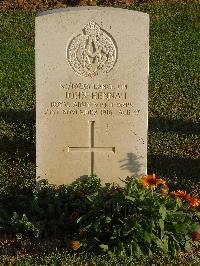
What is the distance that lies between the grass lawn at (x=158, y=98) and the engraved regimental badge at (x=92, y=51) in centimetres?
144

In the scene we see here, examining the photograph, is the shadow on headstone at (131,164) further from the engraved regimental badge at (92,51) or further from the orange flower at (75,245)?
the orange flower at (75,245)

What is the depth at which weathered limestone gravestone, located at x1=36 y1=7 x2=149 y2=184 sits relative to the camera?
5.50 metres

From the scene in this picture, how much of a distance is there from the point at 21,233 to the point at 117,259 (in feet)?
2.87

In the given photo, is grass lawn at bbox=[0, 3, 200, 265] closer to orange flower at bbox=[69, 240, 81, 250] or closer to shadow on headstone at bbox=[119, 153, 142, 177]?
orange flower at bbox=[69, 240, 81, 250]

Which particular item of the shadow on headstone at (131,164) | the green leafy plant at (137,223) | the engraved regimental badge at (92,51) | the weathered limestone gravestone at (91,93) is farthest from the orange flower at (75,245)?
the engraved regimental badge at (92,51)

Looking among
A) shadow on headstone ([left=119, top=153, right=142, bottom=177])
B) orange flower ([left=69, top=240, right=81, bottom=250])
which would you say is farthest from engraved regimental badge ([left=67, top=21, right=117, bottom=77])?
orange flower ([left=69, top=240, right=81, bottom=250])

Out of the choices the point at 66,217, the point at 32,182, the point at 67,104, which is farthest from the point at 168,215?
the point at 32,182

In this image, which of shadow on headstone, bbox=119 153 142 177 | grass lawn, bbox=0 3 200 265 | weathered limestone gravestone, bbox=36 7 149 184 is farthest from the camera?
grass lawn, bbox=0 3 200 265

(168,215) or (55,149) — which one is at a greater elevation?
(55,149)

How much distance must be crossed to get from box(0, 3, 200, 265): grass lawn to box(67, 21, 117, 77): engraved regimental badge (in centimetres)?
144

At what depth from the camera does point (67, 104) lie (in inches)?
225

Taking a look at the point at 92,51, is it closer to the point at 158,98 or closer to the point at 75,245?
the point at 75,245

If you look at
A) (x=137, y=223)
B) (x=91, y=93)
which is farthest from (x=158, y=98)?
(x=137, y=223)

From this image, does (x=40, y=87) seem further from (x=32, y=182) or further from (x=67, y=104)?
(x=32, y=182)
